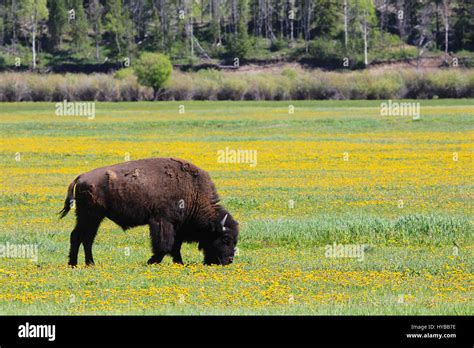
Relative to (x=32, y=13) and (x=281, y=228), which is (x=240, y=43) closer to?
(x=32, y=13)

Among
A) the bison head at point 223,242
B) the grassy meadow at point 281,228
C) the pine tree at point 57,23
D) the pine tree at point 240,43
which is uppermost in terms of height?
the pine tree at point 57,23

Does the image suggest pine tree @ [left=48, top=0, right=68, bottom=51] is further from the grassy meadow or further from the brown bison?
the brown bison

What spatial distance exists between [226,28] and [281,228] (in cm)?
14846

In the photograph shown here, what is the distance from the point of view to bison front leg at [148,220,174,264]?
16422mm

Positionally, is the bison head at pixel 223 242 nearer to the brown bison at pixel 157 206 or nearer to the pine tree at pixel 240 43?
the brown bison at pixel 157 206

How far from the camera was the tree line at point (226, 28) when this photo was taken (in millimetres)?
145750

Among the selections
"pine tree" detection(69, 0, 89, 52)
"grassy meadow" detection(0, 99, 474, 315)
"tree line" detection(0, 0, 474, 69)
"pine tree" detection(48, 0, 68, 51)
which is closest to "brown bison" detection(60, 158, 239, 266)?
"grassy meadow" detection(0, 99, 474, 315)

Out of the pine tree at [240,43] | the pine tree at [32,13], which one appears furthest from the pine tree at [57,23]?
the pine tree at [240,43]

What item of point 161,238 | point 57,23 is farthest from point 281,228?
point 57,23

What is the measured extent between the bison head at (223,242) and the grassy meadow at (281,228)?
238 millimetres

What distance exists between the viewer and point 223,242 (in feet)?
55.2
